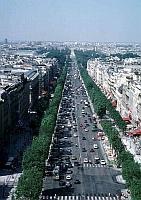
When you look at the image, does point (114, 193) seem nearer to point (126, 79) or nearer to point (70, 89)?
point (126, 79)

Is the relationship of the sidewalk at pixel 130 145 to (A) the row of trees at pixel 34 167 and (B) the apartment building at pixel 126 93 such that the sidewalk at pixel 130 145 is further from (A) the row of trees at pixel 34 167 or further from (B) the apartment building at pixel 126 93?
(A) the row of trees at pixel 34 167

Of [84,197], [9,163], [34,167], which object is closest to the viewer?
[84,197]

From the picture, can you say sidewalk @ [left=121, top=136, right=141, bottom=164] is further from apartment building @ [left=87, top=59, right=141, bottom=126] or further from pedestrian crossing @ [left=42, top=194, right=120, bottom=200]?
pedestrian crossing @ [left=42, top=194, right=120, bottom=200]

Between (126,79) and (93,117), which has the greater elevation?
(126,79)

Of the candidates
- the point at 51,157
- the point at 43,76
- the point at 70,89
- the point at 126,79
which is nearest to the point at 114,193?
the point at 51,157

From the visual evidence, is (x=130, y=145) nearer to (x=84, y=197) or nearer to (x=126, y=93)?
(x=84, y=197)

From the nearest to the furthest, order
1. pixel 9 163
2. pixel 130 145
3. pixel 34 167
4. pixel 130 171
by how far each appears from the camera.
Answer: pixel 130 171, pixel 34 167, pixel 9 163, pixel 130 145

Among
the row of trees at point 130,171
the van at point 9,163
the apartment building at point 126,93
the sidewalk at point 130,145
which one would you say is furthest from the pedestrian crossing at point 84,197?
the apartment building at point 126,93

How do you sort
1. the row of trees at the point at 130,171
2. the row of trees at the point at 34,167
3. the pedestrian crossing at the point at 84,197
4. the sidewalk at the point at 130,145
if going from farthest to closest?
the sidewalk at the point at 130,145, the pedestrian crossing at the point at 84,197, the row of trees at the point at 34,167, the row of trees at the point at 130,171

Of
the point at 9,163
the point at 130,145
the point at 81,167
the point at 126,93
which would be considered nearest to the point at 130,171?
the point at 81,167
